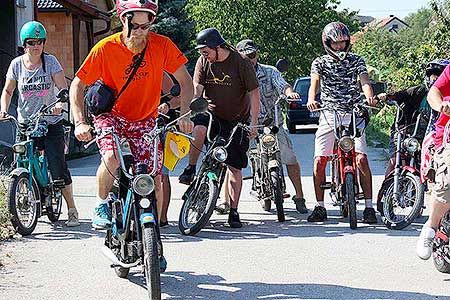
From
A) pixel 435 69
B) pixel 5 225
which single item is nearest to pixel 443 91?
pixel 435 69

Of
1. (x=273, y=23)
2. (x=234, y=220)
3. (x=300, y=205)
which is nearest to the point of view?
(x=234, y=220)

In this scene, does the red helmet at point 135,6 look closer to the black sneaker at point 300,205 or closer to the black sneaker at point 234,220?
the black sneaker at point 234,220

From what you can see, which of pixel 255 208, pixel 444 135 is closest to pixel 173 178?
pixel 255 208

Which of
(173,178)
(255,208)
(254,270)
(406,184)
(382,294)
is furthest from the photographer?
(173,178)

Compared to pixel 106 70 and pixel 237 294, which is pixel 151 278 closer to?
pixel 237 294

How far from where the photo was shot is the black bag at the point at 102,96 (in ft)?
20.9

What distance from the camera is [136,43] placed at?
6.41 metres

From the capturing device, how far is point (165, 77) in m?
8.05

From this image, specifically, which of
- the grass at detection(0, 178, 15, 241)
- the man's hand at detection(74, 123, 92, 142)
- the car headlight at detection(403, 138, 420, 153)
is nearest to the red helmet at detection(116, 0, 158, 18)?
the man's hand at detection(74, 123, 92, 142)

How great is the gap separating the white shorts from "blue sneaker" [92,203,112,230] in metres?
3.52

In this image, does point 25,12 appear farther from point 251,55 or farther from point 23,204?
point 23,204

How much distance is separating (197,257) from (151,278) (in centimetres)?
208

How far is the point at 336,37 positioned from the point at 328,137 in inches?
40.9

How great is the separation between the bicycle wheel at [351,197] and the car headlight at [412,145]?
2.32 feet
